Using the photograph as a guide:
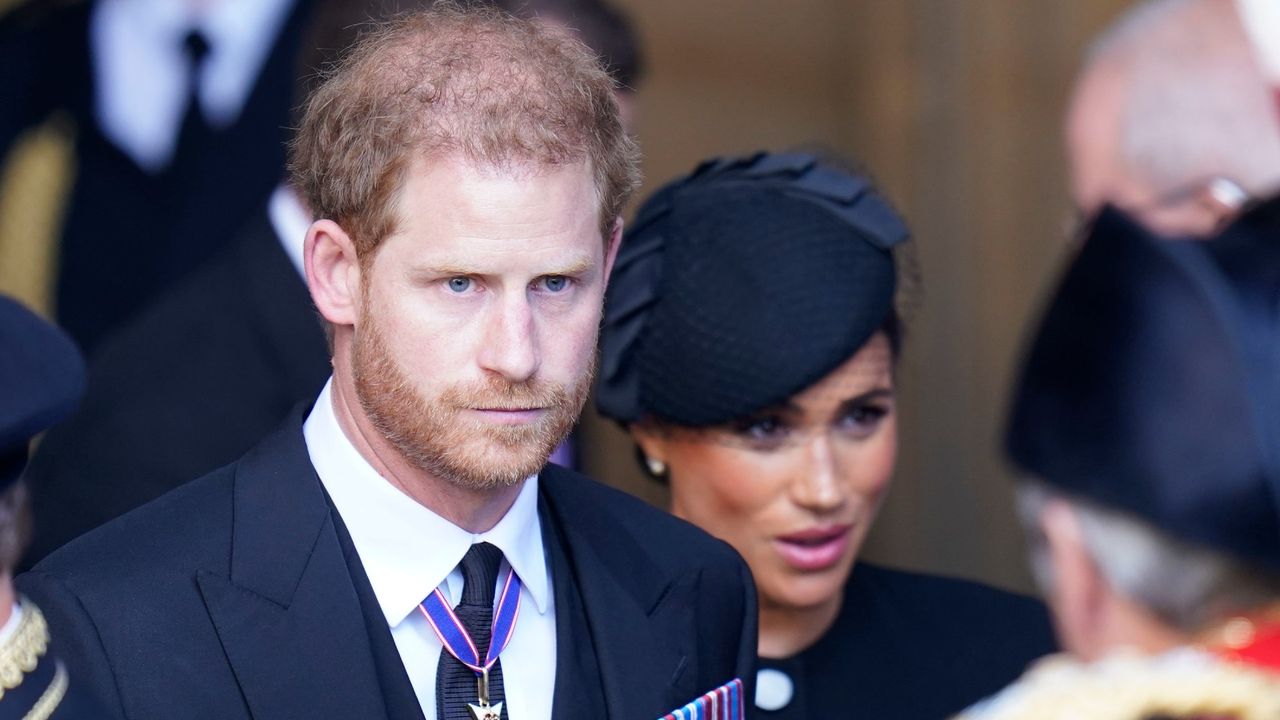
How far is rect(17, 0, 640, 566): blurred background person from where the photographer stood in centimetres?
351

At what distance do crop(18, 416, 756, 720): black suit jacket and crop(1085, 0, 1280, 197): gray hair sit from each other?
102cm

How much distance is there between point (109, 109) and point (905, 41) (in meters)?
2.61

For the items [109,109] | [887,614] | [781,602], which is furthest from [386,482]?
[109,109]

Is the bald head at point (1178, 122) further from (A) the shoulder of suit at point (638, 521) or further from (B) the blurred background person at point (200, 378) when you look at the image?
(B) the blurred background person at point (200, 378)

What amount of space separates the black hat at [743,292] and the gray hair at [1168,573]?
1.22 meters

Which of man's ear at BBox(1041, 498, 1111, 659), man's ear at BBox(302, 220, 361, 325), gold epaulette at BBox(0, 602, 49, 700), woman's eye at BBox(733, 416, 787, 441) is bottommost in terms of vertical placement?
woman's eye at BBox(733, 416, 787, 441)

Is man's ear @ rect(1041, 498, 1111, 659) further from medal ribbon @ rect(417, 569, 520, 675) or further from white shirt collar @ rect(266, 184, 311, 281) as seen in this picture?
white shirt collar @ rect(266, 184, 311, 281)

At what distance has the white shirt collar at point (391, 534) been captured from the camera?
2.52 meters

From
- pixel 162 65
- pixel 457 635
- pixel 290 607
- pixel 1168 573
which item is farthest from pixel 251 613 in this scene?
pixel 162 65

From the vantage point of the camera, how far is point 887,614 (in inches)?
132

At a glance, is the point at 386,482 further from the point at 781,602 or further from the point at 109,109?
the point at 109,109

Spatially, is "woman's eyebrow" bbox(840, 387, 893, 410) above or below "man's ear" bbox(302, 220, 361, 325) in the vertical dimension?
below

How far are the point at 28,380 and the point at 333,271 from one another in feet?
1.93

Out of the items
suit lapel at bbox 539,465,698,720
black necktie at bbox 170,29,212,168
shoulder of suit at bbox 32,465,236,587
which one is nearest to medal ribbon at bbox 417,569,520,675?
suit lapel at bbox 539,465,698,720
